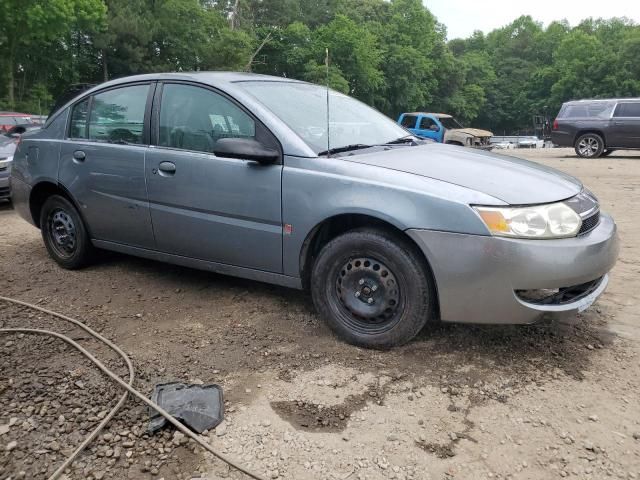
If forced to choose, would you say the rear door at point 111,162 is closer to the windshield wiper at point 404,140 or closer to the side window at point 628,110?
the windshield wiper at point 404,140

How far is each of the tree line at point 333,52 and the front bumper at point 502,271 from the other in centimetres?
2630

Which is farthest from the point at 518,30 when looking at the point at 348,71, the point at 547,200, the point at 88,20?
the point at 547,200

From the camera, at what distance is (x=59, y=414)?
2.57m

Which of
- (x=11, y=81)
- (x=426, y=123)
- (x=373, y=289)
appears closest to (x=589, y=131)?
(x=426, y=123)

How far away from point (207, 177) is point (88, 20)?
28565 mm

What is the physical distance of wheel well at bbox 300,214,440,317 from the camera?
9.88ft

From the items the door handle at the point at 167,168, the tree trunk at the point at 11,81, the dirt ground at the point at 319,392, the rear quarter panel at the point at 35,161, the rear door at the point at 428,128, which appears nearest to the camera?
the dirt ground at the point at 319,392

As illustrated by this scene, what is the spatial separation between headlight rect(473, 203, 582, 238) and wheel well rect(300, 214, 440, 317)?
1.35ft

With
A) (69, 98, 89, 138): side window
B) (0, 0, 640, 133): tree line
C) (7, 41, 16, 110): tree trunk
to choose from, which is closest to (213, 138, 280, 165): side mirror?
(69, 98, 89, 138): side window

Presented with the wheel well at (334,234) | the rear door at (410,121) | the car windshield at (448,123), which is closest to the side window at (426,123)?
the rear door at (410,121)

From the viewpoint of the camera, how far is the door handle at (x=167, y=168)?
3.71m

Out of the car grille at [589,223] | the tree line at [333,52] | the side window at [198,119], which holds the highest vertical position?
the tree line at [333,52]

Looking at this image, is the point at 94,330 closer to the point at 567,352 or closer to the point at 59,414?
the point at 59,414

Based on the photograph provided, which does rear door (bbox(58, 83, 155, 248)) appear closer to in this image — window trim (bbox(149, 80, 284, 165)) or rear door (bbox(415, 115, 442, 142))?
→ window trim (bbox(149, 80, 284, 165))
